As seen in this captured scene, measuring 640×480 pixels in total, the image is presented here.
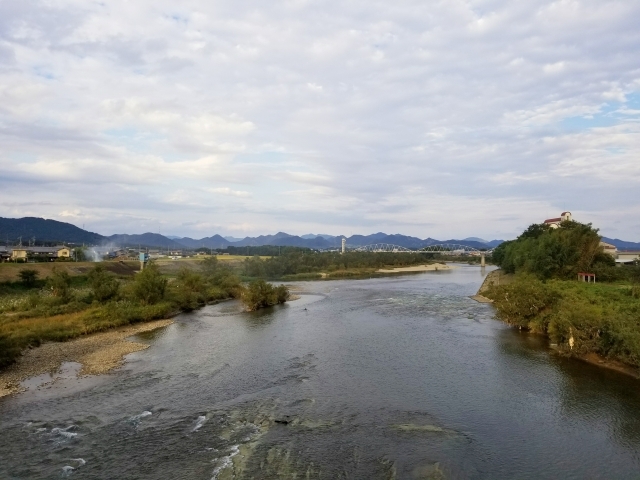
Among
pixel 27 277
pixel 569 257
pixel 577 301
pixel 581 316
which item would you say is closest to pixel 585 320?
pixel 581 316

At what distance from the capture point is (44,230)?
5778 inches

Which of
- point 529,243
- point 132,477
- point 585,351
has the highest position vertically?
point 529,243

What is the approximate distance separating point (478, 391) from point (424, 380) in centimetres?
178

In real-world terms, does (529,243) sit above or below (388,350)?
above

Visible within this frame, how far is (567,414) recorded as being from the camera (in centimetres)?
1259

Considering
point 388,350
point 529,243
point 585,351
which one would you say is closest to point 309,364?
point 388,350

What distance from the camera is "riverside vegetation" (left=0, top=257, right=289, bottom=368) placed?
2148 cm

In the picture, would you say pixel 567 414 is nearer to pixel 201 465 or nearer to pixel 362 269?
pixel 201 465

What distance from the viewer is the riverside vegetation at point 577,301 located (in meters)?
16.4

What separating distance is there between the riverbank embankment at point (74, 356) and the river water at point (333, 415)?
0.89 m

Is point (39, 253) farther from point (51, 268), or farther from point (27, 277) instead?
point (27, 277)

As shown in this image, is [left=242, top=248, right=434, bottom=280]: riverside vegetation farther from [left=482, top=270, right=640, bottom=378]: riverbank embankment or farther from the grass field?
[left=482, top=270, right=640, bottom=378]: riverbank embankment

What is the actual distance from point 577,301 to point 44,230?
16140cm

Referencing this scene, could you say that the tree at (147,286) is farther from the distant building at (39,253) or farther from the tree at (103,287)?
the distant building at (39,253)
